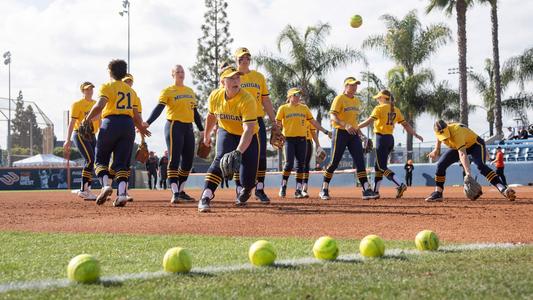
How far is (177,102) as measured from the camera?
1064 centimetres

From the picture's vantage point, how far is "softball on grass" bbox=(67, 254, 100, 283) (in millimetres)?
3697

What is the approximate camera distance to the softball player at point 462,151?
36.1ft

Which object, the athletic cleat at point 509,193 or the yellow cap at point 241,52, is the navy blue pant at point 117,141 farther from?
the athletic cleat at point 509,193

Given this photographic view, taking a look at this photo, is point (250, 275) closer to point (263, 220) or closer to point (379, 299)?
point (379, 299)

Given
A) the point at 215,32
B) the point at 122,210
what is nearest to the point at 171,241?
the point at 122,210

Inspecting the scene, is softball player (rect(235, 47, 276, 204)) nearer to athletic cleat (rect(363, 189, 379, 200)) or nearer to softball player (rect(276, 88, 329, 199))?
softball player (rect(276, 88, 329, 199))

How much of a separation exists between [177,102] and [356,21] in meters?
8.11

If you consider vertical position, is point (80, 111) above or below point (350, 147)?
above

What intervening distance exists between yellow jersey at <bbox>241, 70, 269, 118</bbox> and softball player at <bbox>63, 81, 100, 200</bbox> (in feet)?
10.6

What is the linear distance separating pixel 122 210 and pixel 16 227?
207cm

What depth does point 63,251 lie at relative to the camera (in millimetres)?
5215

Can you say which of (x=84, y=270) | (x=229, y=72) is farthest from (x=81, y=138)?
(x=84, y=270)

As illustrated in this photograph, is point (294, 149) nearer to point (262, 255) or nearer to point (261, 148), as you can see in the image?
point (261, 148)

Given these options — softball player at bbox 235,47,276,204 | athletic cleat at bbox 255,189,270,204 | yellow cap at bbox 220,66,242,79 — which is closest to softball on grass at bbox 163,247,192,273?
yellow cap at bbox 220,66,242,79
